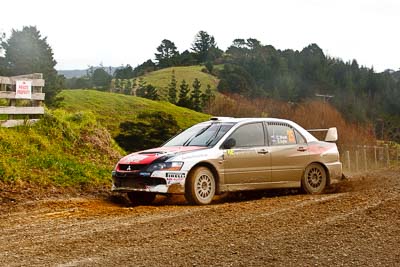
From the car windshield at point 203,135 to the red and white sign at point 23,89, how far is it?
185 inches

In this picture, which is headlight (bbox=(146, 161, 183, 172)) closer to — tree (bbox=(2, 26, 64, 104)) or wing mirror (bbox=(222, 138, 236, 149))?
wing mirror (bbox=(222, 138, 236, 149))

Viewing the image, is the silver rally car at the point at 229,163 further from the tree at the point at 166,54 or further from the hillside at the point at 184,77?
the tree at the point at 166,54

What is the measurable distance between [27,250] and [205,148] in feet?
15.2

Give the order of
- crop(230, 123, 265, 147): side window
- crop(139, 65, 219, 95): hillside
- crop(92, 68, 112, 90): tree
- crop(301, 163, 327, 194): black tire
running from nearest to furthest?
crop(230, 123, 265, 147): side window, crop(301, 163, 327, 194): black tire, crop(92, 68, 112, 90): tree, crop(139, 65, 219, 95): hillside

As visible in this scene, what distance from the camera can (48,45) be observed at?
135ft

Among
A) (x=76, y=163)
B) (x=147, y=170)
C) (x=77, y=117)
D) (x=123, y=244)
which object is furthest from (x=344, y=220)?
(x=77, y=117)

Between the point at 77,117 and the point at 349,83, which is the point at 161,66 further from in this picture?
the point at 77,117

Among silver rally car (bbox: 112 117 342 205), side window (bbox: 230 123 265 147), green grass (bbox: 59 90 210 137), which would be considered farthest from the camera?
green grass (bbox: 59 90 210 137)

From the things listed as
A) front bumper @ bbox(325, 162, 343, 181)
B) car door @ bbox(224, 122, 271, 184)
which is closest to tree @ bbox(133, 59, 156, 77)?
front bumper @ bbox(325, 162, 343, 181)

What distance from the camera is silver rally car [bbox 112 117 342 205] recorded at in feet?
32.2

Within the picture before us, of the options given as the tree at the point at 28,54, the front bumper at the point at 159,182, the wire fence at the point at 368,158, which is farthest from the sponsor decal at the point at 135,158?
the tree at the point at 28,54

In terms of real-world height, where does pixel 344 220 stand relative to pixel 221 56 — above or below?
below

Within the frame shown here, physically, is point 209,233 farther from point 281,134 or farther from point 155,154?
point 281,134

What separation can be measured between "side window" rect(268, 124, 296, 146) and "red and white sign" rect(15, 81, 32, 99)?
6337 mm
